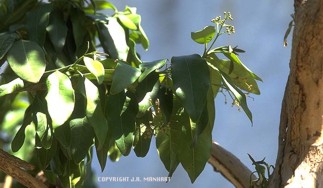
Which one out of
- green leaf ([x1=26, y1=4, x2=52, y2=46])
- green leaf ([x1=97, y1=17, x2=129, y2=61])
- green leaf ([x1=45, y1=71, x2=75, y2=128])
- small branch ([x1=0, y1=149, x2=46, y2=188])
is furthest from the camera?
green leaf ([x1=97, y1=17, x2=129, y2=61])

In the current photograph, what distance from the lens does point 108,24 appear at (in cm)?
153

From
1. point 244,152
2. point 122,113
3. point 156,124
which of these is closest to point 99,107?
point 122,113

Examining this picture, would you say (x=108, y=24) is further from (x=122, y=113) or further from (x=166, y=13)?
(x=166, y=13)

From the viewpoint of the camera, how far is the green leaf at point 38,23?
1.33 m

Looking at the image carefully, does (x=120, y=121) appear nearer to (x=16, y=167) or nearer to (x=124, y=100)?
(x=124, y=100)

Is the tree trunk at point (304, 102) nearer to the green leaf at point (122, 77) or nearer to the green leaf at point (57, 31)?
the green leaf at point (122, 77)

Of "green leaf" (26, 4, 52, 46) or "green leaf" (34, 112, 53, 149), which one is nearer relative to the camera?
"green leaf" (34, 112, 53, 149)

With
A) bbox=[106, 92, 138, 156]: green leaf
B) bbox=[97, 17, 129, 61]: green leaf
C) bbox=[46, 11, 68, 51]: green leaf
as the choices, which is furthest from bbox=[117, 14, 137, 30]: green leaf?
bbox=[106, 92, 138, 156]: green leaf

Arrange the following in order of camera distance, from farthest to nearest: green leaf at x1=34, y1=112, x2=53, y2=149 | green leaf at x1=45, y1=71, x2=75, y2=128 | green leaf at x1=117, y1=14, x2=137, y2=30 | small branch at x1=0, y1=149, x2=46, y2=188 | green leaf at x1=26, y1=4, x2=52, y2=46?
green leaf at x1=117, y1=14, x2=137, y2=30, green leaf at x1=26, y1=4, x2=52, y2=46, small branch at x1=0, y1=149, x2=46, y2=188, green leaf at x1=34, y1=112, x2=53, y2=149, green leaf at x1=45, y1=71, x2=75, y2=128

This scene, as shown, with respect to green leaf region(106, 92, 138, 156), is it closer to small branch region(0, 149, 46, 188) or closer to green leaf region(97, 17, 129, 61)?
small branch region(0, 149, 46, 188)

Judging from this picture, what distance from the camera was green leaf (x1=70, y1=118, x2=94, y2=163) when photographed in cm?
107

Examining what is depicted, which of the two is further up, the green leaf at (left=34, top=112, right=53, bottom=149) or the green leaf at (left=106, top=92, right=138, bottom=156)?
the green leaf at (left=106, top=92, right=138, bottom=156)

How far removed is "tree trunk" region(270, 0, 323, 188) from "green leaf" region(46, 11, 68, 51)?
0.54 metres

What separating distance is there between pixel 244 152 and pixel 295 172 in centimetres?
113
